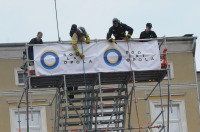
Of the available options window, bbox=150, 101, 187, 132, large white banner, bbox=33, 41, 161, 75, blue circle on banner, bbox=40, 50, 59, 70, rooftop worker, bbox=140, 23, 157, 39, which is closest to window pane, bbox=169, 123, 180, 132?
window, bbox=150, 101, 187, 132

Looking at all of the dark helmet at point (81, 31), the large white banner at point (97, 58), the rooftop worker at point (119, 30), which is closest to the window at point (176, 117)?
the large white banner at point (97, 58)

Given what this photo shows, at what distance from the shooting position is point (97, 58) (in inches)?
1169

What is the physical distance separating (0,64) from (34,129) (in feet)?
11.3

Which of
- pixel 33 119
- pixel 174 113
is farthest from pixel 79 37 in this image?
pixel 174 113

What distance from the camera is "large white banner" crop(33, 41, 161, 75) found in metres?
29.5

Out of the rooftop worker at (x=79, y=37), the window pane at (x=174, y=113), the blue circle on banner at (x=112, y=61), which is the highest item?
the rooftop worker at (x=79, y=37)

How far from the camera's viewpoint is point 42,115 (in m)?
44.2

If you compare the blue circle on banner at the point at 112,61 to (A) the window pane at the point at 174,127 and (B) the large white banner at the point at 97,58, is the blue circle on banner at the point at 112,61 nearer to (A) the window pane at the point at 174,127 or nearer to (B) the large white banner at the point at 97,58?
(B) the large white banner at the point at 97,58

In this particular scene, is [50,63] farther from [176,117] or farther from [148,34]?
[176,117]

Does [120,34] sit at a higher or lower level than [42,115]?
higher

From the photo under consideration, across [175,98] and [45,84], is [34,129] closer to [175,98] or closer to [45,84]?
[175,98]

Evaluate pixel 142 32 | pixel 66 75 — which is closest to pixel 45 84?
pixel 66 75

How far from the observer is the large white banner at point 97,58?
2947cm

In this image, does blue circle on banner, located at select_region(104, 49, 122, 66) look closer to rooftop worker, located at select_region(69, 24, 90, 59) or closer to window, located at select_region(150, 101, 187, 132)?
rooftop worker, located at select_region(69, 24, 90, 59)
